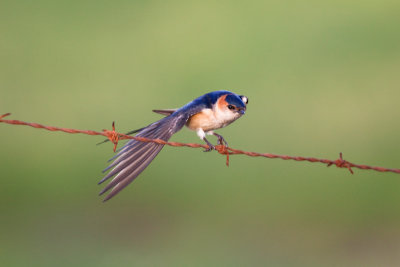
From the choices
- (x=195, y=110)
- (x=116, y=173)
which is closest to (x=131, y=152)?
(x=116, y=173)

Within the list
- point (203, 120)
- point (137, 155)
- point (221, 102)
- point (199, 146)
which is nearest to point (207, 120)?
point (203, 120)

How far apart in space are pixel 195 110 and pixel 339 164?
3.08ft

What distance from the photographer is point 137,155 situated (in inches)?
130

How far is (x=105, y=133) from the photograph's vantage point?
281 centimetres

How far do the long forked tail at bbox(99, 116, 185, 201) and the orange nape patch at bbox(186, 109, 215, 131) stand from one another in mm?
123

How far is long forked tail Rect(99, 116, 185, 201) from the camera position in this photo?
3113 mm

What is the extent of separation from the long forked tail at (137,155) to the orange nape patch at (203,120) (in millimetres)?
123

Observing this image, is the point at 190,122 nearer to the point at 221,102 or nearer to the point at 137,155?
the point at 221,102

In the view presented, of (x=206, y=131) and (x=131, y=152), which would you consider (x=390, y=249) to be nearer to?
(x=206, y=131)

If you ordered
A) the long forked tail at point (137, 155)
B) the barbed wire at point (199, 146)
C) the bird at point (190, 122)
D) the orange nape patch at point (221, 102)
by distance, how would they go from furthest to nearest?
the orange nape patch at point (221, 102) → the bird at point (190, 122) → the long forked tail at point (137, 155) → the barbed wire at point (199, 146)

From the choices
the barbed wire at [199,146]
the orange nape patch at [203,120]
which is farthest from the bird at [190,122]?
the barbed wire at [199,146]

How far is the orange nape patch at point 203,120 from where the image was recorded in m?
3.60

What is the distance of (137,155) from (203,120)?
0.50m

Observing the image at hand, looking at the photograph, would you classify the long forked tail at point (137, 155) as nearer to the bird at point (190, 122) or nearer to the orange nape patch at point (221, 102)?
the bird at point (190, 122)
